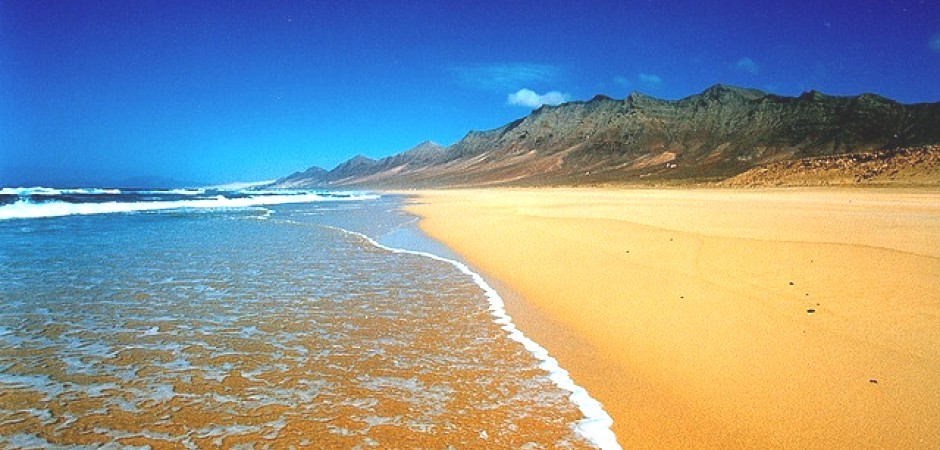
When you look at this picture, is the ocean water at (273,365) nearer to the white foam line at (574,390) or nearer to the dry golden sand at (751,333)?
the white foam line at (574,390)

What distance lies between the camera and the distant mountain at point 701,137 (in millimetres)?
100500

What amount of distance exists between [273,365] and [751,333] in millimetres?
4720

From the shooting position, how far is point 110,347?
17.6ft

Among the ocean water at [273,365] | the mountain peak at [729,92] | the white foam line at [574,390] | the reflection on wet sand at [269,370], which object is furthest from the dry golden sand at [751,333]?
the mountain peak at [729,92]

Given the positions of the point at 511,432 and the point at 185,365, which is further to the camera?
the point at 185,365

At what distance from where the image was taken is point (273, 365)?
16.1 ft

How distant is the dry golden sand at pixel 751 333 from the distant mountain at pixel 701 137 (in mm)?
70147

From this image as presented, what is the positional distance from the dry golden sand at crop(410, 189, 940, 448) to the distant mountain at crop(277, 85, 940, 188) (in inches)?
2762

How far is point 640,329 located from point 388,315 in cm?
302

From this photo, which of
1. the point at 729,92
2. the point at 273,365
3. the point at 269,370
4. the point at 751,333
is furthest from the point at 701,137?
the point at 269,370

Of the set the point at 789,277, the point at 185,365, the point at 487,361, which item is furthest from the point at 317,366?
the point at 789,277

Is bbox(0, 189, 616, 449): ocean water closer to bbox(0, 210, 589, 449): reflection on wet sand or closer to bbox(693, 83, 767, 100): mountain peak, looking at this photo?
bbox(0, 210, 589, 449): reflection on wet sand

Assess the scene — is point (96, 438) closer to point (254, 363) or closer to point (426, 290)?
point (254, 363)

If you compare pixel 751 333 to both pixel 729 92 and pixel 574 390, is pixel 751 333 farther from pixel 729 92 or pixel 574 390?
pixel 729 92
